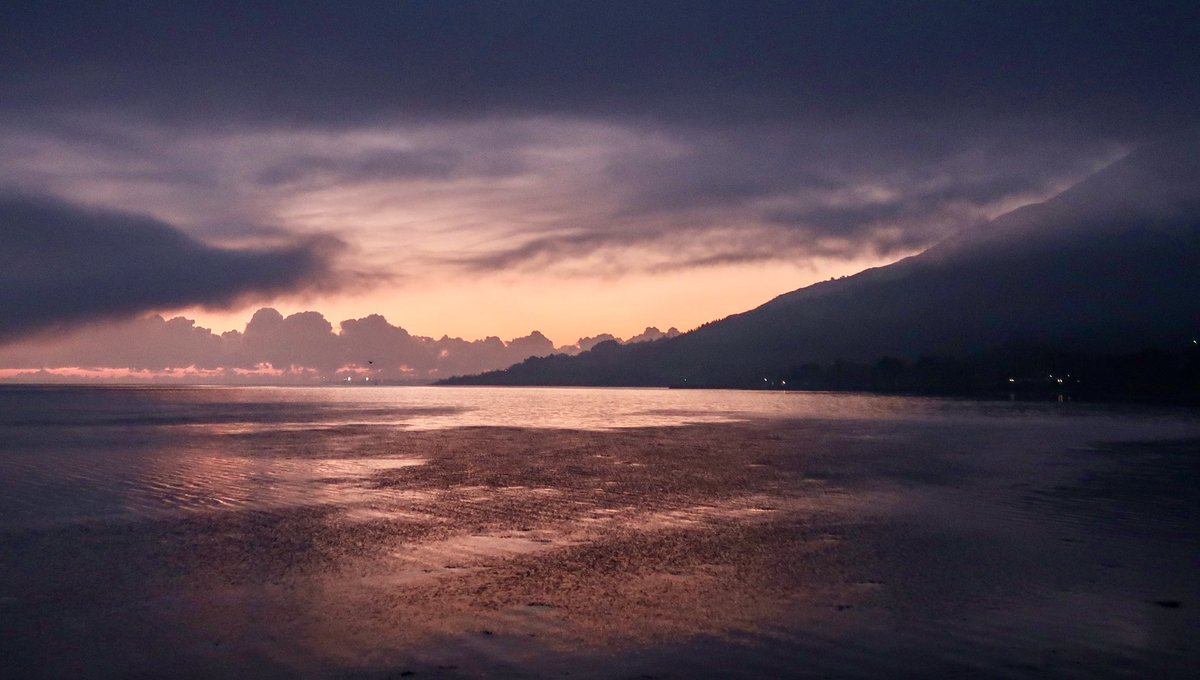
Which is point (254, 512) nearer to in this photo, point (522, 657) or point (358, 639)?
point (358, 639)

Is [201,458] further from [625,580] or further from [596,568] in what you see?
[625,580]

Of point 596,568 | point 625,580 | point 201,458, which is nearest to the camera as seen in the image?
point 625,580

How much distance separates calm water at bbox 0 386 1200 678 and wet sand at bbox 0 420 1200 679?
0.24 ft

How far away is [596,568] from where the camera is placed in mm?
17047

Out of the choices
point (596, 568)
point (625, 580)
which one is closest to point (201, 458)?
point (596, 568)

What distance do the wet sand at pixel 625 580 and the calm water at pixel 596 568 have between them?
73 millimetres

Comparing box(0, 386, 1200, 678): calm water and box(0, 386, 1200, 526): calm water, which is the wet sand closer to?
box(0, 386, 1200, 678): calm water

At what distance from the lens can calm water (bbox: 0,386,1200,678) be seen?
471 inches

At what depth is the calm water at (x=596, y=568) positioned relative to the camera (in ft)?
39.3

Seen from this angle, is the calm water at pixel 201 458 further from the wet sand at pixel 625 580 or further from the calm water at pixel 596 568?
the wet sand at pixel 625 580

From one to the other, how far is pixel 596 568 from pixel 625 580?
114cm

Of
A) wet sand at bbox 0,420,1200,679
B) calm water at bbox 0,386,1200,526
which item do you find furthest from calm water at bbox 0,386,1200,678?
calm water at bbox 0,386,1200,526

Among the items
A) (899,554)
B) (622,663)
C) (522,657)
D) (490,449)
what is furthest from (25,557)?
(490,449)

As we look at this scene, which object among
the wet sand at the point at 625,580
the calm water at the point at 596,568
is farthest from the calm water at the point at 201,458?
the wet sand at the point at 625,580
